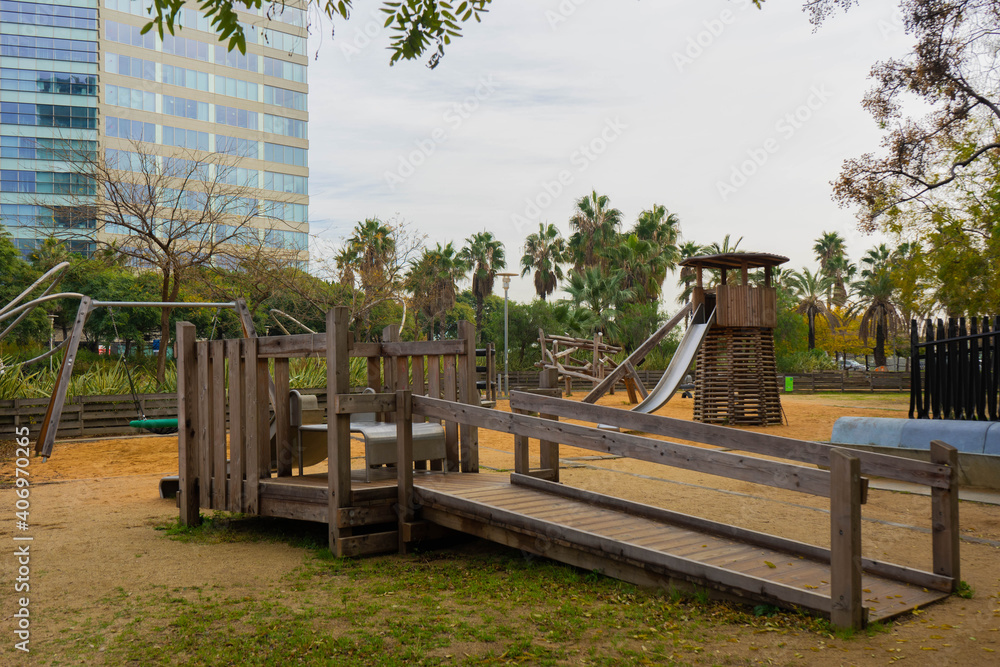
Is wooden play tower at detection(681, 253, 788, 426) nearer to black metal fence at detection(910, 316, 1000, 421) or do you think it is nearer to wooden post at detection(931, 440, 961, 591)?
black metal fence at detection(910, 316, 1000, 421)

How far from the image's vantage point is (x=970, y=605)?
Result: 179 inches

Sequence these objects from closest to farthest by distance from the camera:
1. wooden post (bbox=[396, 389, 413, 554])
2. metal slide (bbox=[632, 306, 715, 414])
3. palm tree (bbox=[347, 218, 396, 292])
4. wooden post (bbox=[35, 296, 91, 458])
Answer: wooden post (bbox=[396, 389, 413, 554]) → wooden post (bbox=[35, 296, 91, 458]) → metal slide (bbox=[632, 306, 715, 414]) → palm tree (bbox=[347, 218, 396, 292])

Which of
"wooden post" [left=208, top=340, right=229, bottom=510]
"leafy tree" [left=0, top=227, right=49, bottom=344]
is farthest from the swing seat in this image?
"leafy tree" [left=0, top=227, right=49, bottom=344]

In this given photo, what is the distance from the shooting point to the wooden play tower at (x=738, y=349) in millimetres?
18797

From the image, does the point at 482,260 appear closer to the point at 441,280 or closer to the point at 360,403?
the point at 441,280

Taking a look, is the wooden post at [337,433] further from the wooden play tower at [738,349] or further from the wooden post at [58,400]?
the wooden play tower at [738,349]

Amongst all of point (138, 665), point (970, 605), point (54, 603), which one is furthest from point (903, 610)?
point (54, 603)

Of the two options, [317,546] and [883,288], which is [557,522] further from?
[883,288]

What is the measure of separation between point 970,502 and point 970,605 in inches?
163

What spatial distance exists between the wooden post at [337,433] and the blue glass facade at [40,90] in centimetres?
6301

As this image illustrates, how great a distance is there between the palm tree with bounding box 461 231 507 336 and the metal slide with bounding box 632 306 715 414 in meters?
38.5

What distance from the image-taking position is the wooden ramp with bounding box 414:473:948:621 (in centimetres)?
450

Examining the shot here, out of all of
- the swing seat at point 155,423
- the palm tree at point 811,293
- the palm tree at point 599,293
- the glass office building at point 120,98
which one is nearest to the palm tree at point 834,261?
the palm tree at point 811,293

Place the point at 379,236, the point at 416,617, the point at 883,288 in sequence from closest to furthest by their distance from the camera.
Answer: the point at 416,617 → the point at 379,236 → the point at 883,288
